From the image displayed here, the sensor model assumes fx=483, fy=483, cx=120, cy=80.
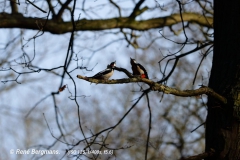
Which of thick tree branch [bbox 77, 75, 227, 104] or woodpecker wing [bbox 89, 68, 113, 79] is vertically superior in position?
woodpecker wing [bbox 89, 68, 113, 79]

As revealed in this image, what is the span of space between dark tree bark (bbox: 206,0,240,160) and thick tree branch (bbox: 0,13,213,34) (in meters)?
2.17

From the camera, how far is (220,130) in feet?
16.5

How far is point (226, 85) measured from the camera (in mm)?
5105

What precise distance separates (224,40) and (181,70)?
39.5ft

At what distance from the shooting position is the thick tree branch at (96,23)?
281 inches

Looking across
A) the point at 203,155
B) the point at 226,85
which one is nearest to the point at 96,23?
the point at 226,85

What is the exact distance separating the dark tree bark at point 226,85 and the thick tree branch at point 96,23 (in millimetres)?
2168

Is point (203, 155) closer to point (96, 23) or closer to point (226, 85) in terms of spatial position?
point (226, 85)

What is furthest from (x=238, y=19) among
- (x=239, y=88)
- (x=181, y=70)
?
(x=181, y=70)

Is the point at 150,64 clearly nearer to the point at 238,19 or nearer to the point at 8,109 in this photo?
the point at 8,109

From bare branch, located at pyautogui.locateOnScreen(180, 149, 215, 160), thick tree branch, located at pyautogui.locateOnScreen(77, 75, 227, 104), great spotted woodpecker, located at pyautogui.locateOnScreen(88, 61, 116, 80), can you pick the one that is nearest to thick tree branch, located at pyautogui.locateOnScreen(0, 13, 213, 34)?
great spotted woodpecker, located at pyautogui.locateOnScreen(88, 61, 116, 80)

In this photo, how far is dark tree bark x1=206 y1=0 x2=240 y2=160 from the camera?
4965 millimetres

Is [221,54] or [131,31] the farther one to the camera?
[131,31]

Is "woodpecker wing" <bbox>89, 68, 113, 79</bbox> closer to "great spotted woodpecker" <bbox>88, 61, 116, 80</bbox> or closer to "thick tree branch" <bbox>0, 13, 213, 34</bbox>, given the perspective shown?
"great spotted woodpecker" <bbox>88, 61, 116, 80</bbox>
